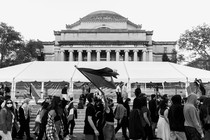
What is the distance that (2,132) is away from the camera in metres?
7.60

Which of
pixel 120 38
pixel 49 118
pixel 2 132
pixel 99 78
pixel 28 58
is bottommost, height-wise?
pixel 2 132

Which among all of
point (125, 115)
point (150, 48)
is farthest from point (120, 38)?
point (125, 115)

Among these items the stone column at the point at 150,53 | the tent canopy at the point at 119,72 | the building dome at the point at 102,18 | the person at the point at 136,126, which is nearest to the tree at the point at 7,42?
the building dome at the point at 102,18

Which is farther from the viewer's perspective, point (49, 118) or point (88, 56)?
point (88, 56)

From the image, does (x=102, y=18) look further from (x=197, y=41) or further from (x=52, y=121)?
(x=52, y=121)

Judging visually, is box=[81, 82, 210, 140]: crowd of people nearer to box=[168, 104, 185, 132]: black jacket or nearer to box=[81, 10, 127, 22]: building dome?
box=[168, 104, 185, 132]: black jacket

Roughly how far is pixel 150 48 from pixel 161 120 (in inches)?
2160

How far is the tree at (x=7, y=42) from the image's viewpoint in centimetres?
5228

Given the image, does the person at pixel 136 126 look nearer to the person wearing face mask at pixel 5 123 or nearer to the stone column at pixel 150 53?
the person wearing face mask at pixel 5 123

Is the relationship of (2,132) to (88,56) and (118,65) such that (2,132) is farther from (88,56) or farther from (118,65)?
(88,56)

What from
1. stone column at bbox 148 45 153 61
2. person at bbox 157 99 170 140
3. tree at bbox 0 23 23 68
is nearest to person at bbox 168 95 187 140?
person at bbox 157 99 170 140

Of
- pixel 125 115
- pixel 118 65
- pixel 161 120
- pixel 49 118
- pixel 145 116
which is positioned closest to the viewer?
pixel 49 118

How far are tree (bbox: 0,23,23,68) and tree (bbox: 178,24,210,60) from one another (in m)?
34.0

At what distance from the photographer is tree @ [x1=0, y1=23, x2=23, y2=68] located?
5228cm
